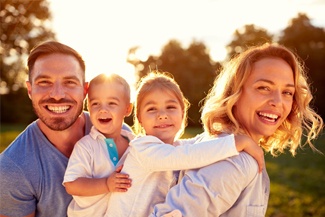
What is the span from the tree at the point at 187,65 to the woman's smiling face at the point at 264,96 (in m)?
34.7

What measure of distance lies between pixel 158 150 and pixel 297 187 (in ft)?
25.5

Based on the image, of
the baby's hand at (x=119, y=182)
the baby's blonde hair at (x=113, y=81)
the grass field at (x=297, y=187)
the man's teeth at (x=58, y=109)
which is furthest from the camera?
the grass field at (x=297, y=187)

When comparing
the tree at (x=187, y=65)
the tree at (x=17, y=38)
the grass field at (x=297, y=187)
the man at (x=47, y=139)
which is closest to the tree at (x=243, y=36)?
the tree at (x=187, y=65)

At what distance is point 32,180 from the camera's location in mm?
3801

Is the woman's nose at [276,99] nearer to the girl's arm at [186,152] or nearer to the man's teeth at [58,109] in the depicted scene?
the girl's arm at [186,152]

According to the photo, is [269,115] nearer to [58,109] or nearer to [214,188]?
[214,188]

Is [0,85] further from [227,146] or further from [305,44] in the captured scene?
[227,146]

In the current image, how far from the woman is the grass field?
469cm

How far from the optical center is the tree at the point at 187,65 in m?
41.7

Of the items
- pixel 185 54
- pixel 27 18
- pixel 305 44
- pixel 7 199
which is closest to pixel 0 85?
pixel 27 18

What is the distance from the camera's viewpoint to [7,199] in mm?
3824

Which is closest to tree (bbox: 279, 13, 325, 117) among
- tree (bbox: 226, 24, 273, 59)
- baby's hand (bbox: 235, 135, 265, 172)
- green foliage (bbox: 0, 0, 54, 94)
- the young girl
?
tree (bbox: 226, 24, 273, 59)

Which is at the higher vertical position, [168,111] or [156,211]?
[168,111]

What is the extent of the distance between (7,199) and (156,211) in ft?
4.83
